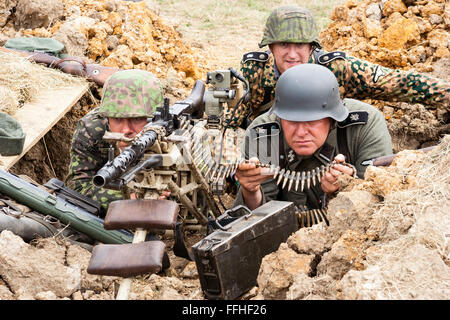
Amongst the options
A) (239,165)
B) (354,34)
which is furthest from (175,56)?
(239,165)

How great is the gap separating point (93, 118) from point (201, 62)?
4.74 meters

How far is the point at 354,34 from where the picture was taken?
9289mm

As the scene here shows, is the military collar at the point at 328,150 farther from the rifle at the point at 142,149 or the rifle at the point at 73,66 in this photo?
the rifle at the point at 73,66

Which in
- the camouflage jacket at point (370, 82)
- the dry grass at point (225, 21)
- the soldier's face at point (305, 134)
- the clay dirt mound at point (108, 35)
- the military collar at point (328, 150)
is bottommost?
the dry grass at point (225, 21)

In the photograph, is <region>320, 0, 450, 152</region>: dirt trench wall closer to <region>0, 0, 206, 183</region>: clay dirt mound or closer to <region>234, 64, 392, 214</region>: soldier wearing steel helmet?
<region>0, 0, 206, 183</region>: clay dirt mound

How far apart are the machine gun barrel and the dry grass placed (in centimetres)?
758

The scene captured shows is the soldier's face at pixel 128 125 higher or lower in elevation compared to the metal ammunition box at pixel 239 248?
lower

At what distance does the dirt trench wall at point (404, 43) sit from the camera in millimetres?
7855

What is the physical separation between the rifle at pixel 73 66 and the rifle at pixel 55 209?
3.18m

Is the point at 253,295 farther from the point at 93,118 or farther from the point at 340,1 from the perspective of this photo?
the point at 340,1

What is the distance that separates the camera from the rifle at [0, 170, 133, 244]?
5.10 m

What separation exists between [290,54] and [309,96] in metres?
2.02

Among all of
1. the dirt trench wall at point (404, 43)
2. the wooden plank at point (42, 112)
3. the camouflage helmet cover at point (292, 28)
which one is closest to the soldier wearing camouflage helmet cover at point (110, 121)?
the wooden plank at point (42, 112)

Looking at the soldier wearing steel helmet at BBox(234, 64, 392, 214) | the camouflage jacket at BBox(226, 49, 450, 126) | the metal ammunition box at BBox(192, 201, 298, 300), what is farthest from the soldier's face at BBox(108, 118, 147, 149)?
the metal ammunition box at BBox(192, 201, 298, 300)
